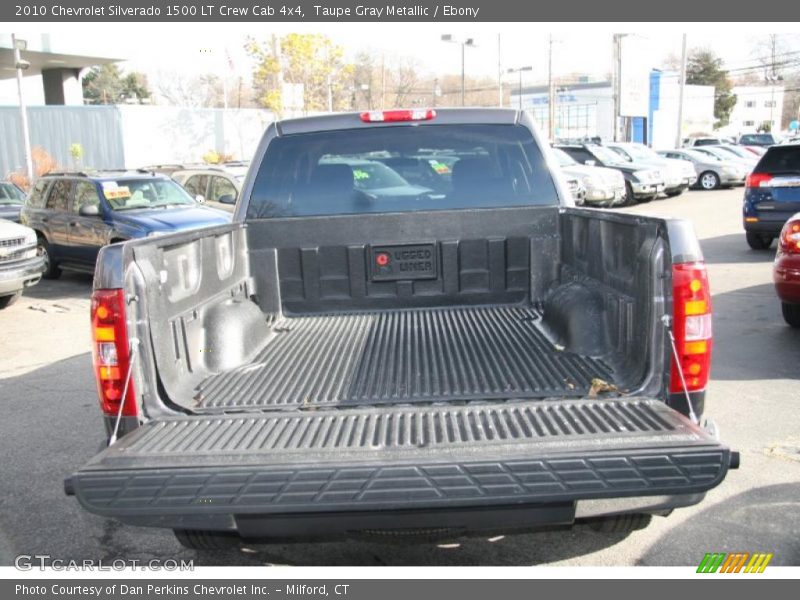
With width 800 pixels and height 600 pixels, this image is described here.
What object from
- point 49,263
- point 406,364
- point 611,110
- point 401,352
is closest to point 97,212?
point 49,263

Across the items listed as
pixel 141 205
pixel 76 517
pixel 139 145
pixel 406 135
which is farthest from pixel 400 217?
pixel 139 145

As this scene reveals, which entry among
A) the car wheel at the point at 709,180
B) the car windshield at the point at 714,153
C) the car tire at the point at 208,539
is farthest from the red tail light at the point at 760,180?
the car windshield at the point at 714,153

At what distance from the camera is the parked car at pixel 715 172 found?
27.8m

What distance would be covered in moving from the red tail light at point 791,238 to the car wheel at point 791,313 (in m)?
0.72

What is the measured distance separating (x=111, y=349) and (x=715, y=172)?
28.9m

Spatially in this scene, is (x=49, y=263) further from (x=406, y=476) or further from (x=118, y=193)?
(x=406, y=476)

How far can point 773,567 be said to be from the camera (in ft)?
10.9

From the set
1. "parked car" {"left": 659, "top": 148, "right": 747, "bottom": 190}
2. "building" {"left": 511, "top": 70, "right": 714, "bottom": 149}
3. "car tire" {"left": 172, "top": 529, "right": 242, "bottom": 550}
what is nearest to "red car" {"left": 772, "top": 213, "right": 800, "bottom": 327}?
"car tire" {"left": 172, "top": 529, "right": 242, "bottom": 550}

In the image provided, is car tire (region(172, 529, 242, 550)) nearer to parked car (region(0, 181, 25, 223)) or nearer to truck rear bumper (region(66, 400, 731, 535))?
truck rear bumper (region(66, 400, 731, 535))

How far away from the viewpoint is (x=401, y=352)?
3809mm

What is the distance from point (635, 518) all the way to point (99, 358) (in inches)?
89.0

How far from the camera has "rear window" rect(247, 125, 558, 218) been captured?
179 inches

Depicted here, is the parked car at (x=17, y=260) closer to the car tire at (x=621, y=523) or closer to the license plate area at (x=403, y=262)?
the license plate area at (x=403, y=262)

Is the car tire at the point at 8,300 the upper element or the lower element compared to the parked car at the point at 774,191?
lower
